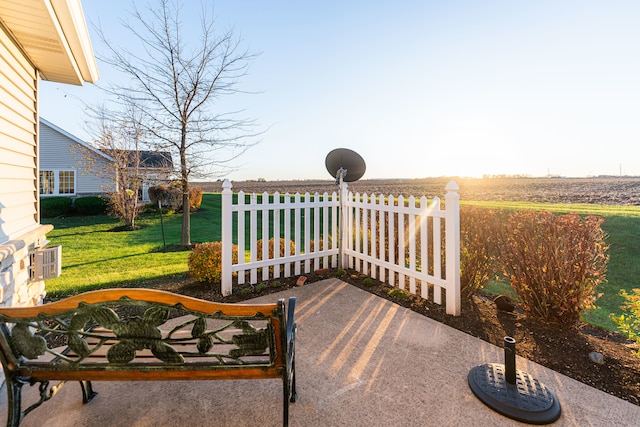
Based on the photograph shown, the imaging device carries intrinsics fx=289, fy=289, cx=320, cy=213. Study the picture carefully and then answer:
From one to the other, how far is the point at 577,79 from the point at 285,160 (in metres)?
8.05

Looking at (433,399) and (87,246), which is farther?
(87,246)

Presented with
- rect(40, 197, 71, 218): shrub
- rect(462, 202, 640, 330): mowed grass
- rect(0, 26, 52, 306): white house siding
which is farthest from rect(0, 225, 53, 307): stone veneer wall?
rect(40, 197, 71, 218): shrub

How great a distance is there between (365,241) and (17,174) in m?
4.56

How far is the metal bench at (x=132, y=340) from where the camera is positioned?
1.41 meters

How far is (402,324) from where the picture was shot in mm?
3309

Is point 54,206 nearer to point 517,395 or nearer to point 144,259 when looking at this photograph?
point 144,259

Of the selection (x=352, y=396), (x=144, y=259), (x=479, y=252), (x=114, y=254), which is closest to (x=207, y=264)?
(x=352, y=396)

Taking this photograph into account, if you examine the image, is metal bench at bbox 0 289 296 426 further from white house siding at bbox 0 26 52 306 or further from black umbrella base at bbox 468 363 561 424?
black umbrella base at bbox 468 363 561 424

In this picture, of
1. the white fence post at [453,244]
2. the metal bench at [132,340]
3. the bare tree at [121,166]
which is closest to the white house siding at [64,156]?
the bare tree at [121,166]

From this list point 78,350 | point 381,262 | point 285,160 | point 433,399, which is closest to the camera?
point 78,350

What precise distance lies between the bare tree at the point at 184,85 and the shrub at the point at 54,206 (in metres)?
12.5

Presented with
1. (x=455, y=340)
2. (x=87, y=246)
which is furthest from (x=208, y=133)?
(x=455, y=340)

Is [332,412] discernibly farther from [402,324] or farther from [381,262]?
[381,262]

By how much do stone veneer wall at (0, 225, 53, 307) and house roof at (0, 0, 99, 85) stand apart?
205 centimetres
